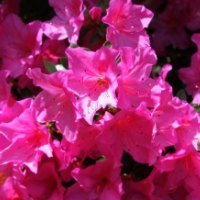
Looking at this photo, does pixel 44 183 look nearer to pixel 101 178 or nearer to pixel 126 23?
pixel 101 178

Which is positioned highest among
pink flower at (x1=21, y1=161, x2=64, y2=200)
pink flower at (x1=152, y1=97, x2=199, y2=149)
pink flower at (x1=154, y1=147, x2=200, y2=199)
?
pink flower at (x1=152, y1=97, x2=199, y2=149)

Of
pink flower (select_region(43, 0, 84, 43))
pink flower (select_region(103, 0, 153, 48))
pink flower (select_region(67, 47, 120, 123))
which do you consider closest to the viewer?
pink flower (select_region(67, 47, 120, 123))

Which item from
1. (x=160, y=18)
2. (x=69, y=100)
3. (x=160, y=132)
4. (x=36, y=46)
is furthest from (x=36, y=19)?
(x=160, y=132)

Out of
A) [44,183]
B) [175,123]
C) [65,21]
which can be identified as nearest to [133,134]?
[175,123]

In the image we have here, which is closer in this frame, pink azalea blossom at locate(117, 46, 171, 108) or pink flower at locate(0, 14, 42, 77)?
pink azalea blossom at locate(117, 46, 171, 108)

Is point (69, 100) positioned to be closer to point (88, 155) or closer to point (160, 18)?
point (88, 155)

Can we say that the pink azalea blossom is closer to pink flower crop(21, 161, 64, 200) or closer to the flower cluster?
the flower cluster

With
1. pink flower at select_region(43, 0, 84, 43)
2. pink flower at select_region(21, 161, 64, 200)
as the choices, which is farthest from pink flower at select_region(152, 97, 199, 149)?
pink flower at select_region(43, 0, 84, 43)
